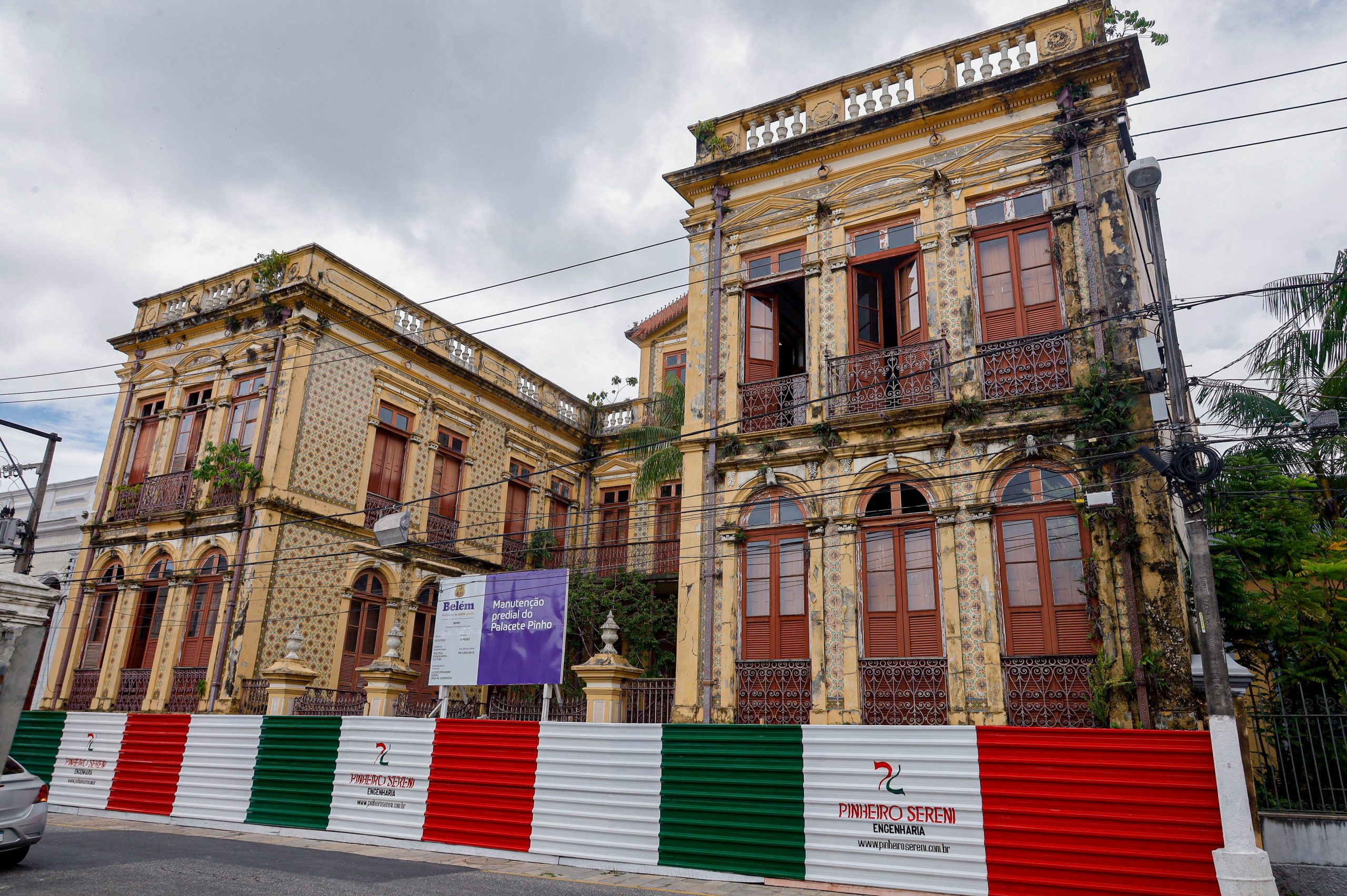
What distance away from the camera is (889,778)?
29.0ft

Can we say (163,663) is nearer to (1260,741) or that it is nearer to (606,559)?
(606,559)

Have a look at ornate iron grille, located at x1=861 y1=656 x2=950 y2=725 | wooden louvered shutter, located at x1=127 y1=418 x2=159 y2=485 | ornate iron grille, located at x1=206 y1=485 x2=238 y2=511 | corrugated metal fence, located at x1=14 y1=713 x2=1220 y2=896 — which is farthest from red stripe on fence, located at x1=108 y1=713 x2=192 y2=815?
ornate iron grille, located at x1=861 y1=656 x2=950 y2=725

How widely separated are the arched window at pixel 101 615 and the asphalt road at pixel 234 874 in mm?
8803

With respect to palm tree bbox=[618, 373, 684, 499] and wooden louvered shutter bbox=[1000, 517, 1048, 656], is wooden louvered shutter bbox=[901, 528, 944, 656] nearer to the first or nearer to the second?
wooden louvered shutter bbox=[1000, 517, 1048, 656]

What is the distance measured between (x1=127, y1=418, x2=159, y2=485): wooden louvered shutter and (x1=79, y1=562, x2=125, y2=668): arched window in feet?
6.67

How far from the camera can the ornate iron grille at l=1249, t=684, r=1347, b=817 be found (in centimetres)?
921

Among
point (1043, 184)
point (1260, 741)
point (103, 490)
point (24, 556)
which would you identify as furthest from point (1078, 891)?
point (103, 490)

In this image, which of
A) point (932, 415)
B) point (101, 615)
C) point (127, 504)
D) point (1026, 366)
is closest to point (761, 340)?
point (932, 415)

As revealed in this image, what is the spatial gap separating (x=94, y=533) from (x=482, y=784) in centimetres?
1377

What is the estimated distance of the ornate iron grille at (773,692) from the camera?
1142cm

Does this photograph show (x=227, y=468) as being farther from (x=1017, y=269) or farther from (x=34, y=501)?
(x=1017, y=269)

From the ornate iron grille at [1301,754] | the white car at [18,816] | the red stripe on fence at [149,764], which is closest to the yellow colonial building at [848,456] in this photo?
the ornate iron grille at [1301,754]

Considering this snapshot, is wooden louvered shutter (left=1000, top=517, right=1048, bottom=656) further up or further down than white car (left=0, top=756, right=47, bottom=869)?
further up

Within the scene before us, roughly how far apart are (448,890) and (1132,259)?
10.9 metres
